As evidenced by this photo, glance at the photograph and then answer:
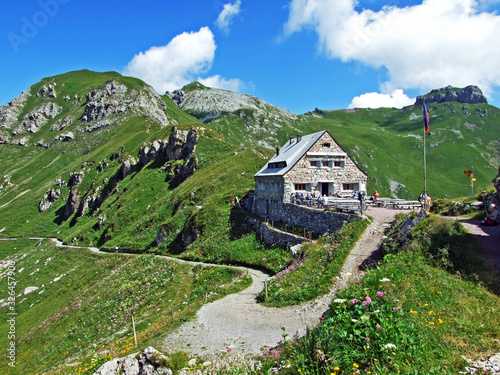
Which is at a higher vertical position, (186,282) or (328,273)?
(328,273)

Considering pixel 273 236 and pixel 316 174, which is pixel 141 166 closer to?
pixel 316 174

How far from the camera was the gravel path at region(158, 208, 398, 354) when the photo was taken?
46.5 feet

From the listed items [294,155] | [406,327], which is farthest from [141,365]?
[294,155]

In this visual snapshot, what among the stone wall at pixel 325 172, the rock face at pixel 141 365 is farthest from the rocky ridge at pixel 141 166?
the rock face at pixel 141 365

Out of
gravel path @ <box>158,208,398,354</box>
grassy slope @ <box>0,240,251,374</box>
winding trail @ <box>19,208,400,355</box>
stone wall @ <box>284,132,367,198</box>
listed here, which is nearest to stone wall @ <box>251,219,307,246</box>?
stone wall @ <box>284,132,367,198</box>

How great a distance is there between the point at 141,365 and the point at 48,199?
14964cm

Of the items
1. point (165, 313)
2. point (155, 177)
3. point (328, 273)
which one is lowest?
point (165, 313)

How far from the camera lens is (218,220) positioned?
151 feet

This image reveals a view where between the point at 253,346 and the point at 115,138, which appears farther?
→ the point at 115,138

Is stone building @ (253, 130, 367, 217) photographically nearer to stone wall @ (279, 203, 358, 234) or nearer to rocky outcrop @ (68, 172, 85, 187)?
stone wall @ (279, 203, 358, 234)

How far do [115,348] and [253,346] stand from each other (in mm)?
10190

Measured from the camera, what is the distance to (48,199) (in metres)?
136

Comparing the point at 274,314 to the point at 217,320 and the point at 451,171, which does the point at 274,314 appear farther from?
the point at 451,171

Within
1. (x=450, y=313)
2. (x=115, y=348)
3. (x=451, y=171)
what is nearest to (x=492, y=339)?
(x=450, y=313)
